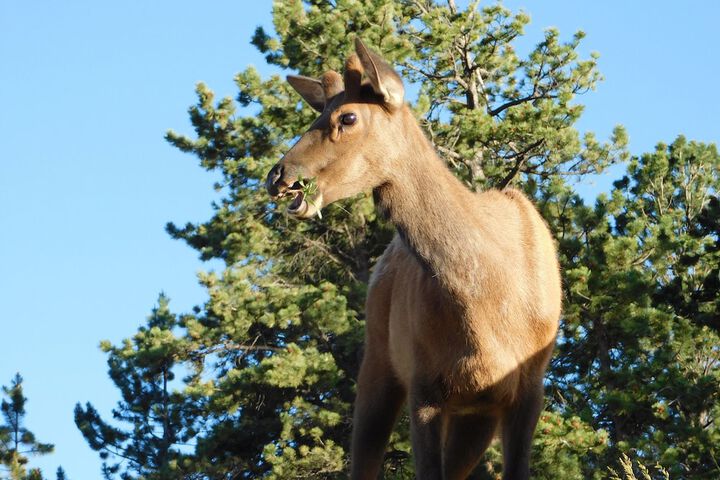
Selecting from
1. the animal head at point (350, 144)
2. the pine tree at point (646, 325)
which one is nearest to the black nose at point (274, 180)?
the animal head at point (350, 144)

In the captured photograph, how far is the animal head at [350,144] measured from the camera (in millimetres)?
6199

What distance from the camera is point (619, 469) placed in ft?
51.6

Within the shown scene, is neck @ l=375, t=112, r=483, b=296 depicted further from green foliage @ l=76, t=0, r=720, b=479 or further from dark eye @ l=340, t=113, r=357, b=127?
green foliage @ l=76, t=0, r=720, b=479

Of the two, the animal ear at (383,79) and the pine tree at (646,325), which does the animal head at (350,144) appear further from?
the pine tree at (646,325)

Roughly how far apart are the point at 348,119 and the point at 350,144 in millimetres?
145

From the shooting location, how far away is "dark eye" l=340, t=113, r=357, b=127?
6.49 metres

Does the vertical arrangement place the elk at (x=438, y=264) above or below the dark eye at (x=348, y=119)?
below

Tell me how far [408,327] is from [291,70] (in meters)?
14.3

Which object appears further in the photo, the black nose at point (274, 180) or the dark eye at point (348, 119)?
the dark eye at point (348, 119)

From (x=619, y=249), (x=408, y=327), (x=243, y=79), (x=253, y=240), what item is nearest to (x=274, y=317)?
(x=253, y=240)

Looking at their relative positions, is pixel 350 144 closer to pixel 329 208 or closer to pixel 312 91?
pixel 312 91

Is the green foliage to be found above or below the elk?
above

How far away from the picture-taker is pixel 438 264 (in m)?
6.48

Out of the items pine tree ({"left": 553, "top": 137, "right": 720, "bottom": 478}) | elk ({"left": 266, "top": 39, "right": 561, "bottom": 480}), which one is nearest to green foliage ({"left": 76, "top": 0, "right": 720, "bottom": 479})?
pine tree ({"left": 553, "top": 137, "right": 720, "bottom": 478})
